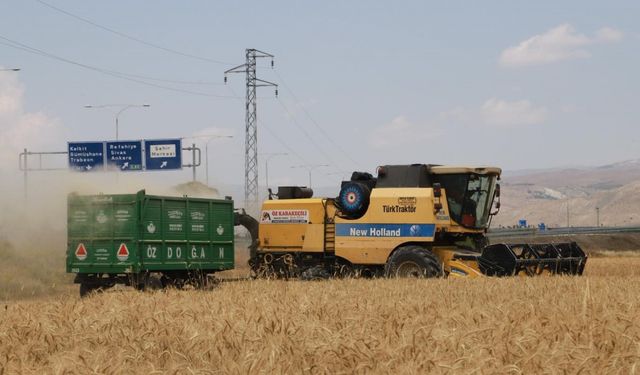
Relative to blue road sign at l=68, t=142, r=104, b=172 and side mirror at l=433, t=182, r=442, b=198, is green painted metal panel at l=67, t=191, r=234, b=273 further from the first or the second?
blue road sign at l=68, t=142, r=104, b=172

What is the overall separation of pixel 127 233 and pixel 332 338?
17.0 meters

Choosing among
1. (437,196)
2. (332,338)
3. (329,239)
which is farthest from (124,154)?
(332,338)


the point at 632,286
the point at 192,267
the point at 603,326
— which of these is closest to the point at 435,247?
the point at 192,267

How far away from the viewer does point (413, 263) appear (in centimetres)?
2261

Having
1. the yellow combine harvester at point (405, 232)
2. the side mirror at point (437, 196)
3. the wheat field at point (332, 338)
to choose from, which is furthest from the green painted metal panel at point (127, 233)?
the wheat field at point (332, 338)

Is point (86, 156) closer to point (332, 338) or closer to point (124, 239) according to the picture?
point (124, 239)

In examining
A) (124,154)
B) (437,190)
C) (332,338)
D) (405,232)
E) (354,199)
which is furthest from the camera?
(124,154)

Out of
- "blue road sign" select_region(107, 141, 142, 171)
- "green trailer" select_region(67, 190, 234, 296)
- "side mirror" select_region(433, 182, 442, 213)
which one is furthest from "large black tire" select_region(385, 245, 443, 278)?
"blue road sign" select_region(107, 141, 142, 171)

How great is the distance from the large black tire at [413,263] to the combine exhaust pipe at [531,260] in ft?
3.89

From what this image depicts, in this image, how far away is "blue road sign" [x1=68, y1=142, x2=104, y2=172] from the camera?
194 feet

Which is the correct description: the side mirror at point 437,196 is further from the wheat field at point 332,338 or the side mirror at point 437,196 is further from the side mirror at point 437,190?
the wheat field at point 332,338

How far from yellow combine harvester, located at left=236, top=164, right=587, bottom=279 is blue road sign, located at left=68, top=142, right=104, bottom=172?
1395 inches

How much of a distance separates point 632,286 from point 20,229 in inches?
1670

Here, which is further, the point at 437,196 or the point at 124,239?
the point at 124,239
